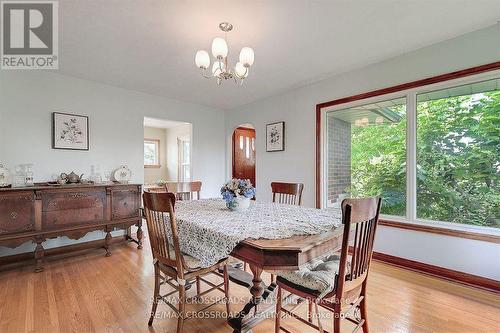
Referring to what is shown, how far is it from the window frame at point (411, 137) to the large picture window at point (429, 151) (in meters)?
0.01

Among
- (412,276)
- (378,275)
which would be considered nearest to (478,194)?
(412,276)

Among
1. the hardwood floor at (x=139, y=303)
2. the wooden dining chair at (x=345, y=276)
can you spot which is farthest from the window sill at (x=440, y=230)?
the wooden dining chair at (x=345, y=276)

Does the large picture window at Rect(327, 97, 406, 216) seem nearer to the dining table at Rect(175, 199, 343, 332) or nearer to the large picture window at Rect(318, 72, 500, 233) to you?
the large picture window at Rect(318, 72, 500, 233)

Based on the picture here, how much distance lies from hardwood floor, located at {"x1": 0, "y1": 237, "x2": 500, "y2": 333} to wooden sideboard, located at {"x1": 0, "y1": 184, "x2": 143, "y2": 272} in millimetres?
429

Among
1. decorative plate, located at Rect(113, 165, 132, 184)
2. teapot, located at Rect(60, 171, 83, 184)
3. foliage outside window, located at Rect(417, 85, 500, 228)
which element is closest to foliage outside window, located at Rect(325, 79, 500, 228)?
foliage outside window, located at Rect(417, 85, 500, 228)

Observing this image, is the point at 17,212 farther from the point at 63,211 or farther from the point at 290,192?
the point at 290,192

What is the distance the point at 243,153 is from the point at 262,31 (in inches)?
147

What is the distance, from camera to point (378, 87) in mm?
3037

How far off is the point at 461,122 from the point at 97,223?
4.50 metres

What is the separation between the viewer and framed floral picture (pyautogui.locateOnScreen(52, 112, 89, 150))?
3332 millimetres

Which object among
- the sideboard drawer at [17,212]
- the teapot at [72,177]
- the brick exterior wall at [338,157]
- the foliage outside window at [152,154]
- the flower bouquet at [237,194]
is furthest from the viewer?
the foliage outside window at [152,154]

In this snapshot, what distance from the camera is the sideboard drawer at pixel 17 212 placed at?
2.60 metres

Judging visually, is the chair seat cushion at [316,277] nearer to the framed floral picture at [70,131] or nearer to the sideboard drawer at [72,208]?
the sideboard drawer at [72,208]

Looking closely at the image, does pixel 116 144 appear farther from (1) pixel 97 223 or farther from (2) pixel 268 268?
(2) pixel 268 268
